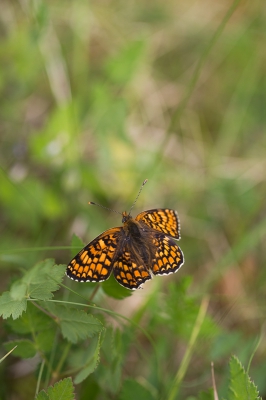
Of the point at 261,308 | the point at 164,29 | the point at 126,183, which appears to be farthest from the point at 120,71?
the point at 261,308

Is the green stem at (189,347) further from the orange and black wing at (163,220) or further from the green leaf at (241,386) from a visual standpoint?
the green leaf at (241,386)

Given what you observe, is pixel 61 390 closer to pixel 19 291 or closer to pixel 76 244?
pixel 19 291

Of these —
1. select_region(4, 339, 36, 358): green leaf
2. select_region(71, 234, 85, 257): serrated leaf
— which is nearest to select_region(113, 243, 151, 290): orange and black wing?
select_region(71, 234, 85, 257): serrated leaf

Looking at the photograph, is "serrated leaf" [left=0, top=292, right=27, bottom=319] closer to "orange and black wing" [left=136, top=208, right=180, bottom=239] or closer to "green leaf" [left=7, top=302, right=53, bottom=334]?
"green leaf" [left=7, top=302, right=53, bottom=334]

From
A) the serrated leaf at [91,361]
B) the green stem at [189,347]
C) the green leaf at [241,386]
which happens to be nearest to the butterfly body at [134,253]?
the serrated leaf at [91,361]

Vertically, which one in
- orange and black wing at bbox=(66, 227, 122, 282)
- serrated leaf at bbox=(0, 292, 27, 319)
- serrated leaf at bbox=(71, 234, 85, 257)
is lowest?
orange and black wing at bbox=(66, 227, 122, 282)

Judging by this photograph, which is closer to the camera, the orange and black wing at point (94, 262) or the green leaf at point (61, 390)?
the green leaf at point (61, 390)

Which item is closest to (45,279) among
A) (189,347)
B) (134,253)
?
(134,253)
